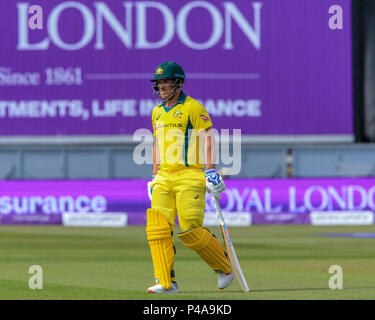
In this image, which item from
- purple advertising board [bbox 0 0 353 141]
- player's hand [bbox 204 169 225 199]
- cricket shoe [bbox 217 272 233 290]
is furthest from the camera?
purple advertising board [bbox 0 0 353 141]

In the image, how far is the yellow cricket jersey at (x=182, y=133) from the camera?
334 inches

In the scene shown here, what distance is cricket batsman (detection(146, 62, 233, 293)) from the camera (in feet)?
27.6

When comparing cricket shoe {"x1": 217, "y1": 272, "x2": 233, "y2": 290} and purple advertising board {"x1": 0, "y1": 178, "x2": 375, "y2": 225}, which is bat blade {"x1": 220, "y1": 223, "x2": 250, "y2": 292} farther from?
purple advertising board {"x1": 0, "y1": 178, "x2": 375, "y2": 225}

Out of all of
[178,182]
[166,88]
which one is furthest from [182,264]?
[166,88]

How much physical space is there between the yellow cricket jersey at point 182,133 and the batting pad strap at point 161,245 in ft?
1.53

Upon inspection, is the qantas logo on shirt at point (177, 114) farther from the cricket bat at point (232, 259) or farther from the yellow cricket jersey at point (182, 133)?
the cricket bat at point (232, 259)

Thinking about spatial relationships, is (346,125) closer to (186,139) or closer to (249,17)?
(249,17)

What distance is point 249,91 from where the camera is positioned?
77.4 feet

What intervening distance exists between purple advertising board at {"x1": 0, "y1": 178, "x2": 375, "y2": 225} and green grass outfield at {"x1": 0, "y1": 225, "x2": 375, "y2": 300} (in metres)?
1.65

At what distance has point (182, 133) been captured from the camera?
8.48m

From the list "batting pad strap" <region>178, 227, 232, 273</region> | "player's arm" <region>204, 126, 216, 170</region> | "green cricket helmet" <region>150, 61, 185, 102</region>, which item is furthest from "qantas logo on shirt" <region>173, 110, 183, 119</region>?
"batting pad strap" <region>178, 227, 232, 273</region>
